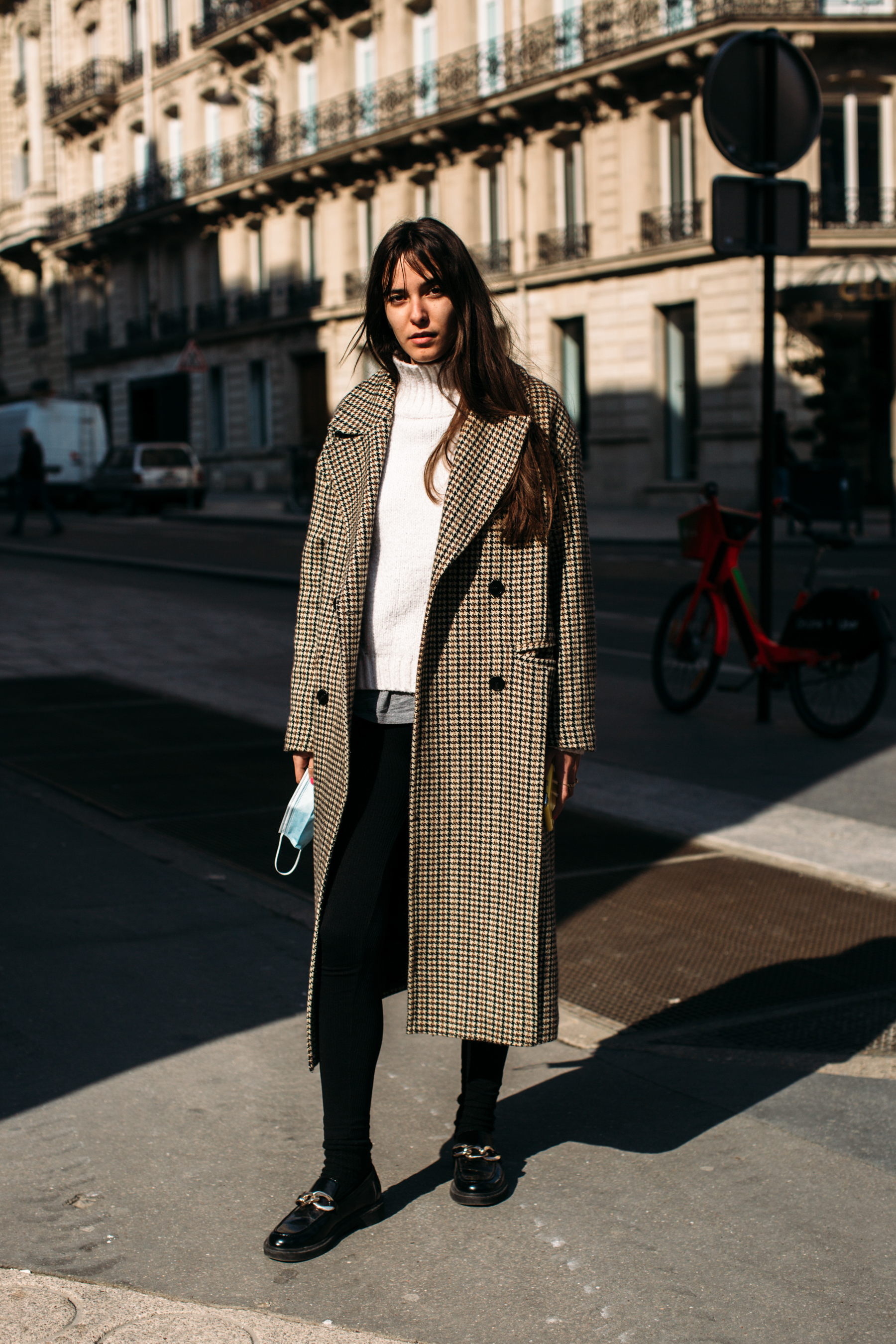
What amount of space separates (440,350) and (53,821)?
3.29 m

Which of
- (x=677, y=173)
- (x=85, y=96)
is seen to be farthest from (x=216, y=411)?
(x=677, y=173)

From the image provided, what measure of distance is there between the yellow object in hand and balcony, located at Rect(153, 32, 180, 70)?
45.9m

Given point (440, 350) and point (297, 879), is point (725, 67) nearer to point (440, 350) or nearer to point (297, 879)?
point (297, 879)

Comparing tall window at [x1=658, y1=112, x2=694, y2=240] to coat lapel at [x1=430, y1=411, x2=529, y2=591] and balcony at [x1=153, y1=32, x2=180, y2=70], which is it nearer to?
balcony at [x1=153, y1=32, x2=180, y2=70]

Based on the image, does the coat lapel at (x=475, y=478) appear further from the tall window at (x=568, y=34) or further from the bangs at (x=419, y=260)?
the tall window at (x=568, y=34)

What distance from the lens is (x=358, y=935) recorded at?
279cm

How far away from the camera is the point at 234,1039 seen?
11.9 ft

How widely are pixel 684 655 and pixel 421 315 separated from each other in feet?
18.5

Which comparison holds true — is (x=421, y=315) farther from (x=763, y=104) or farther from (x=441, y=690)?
(x=763, y=104)

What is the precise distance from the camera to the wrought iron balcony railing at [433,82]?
1127 inches

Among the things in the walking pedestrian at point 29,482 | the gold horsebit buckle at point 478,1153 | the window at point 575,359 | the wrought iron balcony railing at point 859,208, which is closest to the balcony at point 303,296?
the window at point 575,359

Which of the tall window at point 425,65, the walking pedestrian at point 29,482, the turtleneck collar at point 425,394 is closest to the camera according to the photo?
the turtleneck collar at point 425,394

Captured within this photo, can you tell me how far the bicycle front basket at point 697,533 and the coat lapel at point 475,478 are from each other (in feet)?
17.2

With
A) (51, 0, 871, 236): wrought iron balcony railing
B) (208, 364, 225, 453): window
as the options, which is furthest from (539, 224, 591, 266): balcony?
(208, 364, 225, 453): window
